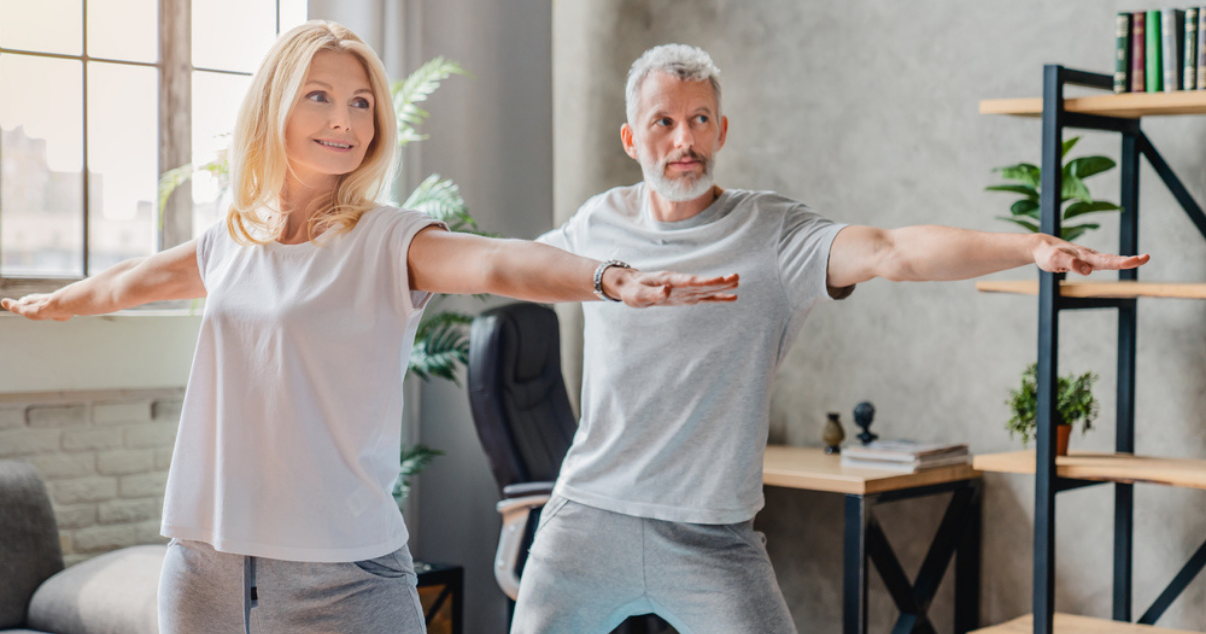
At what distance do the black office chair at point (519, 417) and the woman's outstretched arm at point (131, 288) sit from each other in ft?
4.07

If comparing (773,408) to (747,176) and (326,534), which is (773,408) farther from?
(326,534)

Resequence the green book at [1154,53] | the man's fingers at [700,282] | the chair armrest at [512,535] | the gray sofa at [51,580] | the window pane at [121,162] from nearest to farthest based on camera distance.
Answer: the man's fingers at [700,282], the green book at [1154,53], the gray sofa at [51,580], the chair armrest at [512,535], the window pane at [121,162]

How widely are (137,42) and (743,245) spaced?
2.34m

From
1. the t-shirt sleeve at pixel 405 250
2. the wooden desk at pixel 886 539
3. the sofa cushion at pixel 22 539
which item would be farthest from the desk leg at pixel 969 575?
the sofa cushion at pixel 22 539

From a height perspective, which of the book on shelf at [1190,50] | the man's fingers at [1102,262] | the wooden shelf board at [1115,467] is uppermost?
the book on shelf at [1190,50]

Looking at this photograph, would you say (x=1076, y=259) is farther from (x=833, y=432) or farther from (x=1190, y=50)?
(x=833, y=432)

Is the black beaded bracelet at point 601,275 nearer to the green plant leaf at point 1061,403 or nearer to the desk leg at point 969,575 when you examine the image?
the green plant leaf at point 1061,403

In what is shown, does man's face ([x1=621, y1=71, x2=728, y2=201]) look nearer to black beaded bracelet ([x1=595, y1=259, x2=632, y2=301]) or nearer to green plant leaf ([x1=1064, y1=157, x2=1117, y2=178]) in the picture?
black beaded bracelet ([x1=595, y1=259, x2=632, y2=301])

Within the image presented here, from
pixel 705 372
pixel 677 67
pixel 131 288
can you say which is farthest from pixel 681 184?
pixel 131 288

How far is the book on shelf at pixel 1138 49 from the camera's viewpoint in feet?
8.40

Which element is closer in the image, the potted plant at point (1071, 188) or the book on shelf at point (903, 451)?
the potted plant at point (1071, 188)

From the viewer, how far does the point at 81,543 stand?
128 inches

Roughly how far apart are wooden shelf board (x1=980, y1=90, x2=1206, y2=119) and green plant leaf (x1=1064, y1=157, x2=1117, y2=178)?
11 centimetres

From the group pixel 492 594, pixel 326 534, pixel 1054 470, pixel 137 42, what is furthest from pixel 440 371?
pixel 326 534
